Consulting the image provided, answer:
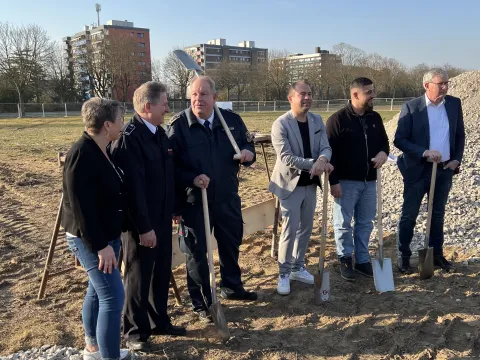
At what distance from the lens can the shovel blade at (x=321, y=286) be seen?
13.0ft

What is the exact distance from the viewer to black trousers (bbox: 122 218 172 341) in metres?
3.23

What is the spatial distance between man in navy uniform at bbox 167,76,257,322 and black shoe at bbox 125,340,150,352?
0.61 metres

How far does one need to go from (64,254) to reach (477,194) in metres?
6.43

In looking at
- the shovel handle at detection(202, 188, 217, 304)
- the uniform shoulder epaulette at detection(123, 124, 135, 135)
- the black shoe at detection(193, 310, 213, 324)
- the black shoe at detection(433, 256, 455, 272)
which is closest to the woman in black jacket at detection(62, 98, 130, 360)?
the uniform shoulder epaulette at detection(123, 124, 135, 135)

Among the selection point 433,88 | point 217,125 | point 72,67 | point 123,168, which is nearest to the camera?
point 123,168

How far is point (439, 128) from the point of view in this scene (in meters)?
4.39

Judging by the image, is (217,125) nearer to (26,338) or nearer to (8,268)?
(26,338)

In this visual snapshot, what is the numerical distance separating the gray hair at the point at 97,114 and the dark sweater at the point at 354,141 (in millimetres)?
2399

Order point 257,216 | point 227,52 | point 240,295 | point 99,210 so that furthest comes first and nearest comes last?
point 227,52 < point 257,216 < point 240,295 < point 99,210

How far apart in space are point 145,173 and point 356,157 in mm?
2220

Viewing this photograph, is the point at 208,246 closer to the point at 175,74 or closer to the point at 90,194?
the point at 90,194

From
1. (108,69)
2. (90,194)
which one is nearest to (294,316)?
(90,194)

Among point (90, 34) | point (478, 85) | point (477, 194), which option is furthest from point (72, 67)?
point (477, 194)

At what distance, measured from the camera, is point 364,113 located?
4.29 metres
